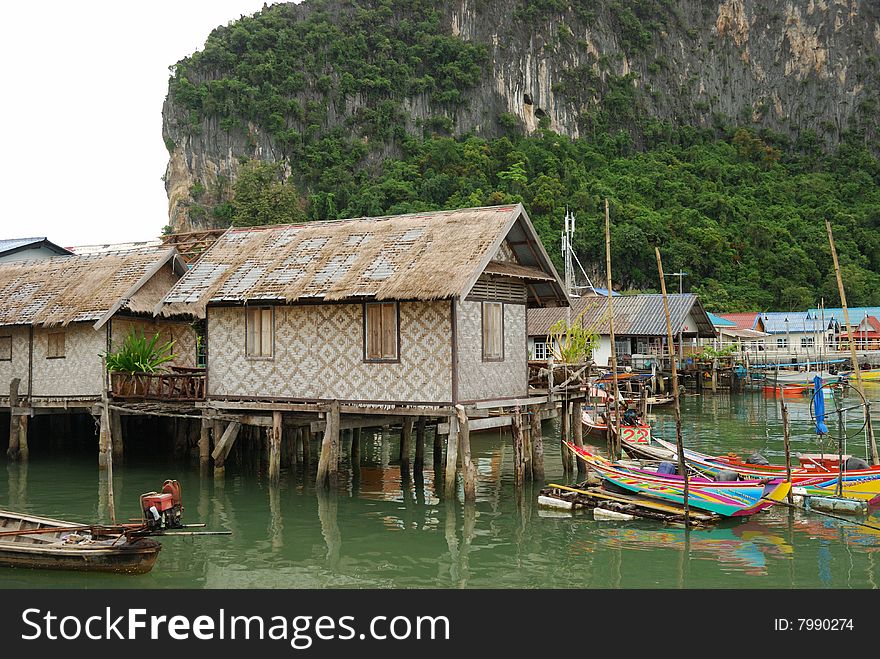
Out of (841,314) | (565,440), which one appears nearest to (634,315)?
(841,314)

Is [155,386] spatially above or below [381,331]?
below

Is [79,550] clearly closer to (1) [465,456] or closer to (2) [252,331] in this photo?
(1) [465,456]

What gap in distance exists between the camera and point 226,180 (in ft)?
247

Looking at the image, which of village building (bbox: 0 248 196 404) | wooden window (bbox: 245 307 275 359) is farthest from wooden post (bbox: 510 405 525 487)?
village building (bbox: 0 248 196 404)

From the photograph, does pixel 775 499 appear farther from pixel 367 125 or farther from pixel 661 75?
pixel 661 75

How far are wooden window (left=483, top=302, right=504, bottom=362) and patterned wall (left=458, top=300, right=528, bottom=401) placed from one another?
139mm

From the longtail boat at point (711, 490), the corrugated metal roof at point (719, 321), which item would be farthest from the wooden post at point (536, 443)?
the corrugated metal roof at point (719, 321)

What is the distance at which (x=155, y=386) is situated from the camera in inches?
750

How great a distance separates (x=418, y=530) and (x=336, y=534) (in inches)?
51.7

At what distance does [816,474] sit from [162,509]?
11.2m

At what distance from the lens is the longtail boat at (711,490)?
45.8 ft

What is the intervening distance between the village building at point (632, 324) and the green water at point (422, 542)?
66.0 ft
